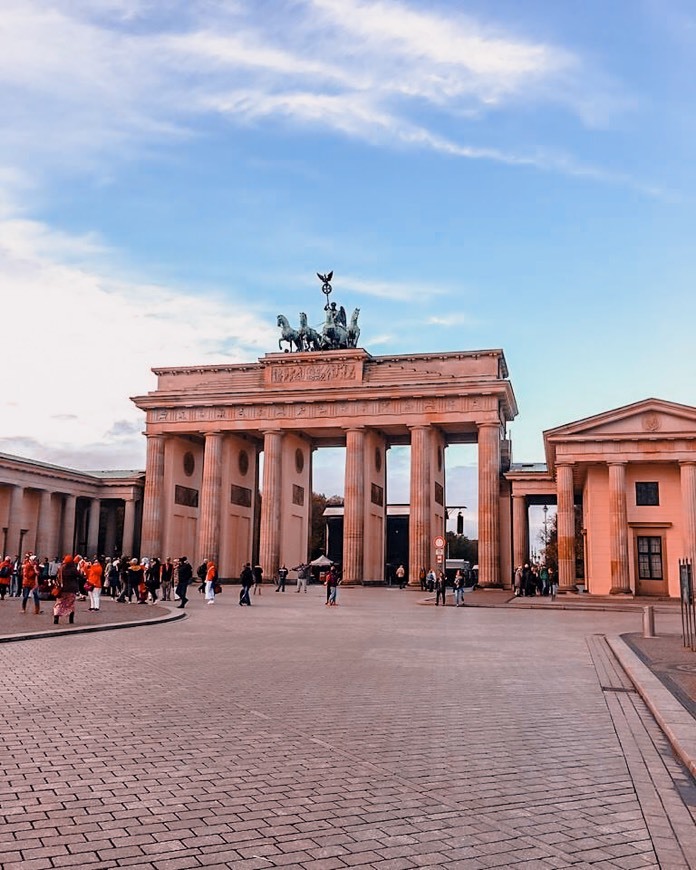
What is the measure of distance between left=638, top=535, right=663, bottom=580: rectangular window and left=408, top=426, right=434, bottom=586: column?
60.6 feet

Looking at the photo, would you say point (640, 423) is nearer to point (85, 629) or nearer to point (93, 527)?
point (85, 629)

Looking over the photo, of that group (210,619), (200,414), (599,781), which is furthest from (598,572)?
(599,781)

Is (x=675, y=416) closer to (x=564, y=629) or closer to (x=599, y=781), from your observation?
(x=564, y=629)

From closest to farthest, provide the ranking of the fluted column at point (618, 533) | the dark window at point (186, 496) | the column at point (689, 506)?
the column at point (689, 506) → the fluted column at point (618, 533) → the dark window at point (186, 496)

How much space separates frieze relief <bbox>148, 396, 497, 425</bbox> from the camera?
59.7 meters

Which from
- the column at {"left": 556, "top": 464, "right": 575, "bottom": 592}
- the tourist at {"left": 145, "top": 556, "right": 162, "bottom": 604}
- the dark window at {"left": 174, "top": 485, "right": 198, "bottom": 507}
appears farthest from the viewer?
the dark window at {"left": 174, "top": 485, "right": 198, "bottom": 507}

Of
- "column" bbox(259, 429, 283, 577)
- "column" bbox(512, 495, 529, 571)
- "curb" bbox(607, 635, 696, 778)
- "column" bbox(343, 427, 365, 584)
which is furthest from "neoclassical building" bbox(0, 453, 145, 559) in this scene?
"curb" bbox(607, 635, 696, 778)

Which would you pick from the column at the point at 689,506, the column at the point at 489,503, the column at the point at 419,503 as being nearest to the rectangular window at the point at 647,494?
the column at the point at 689,506

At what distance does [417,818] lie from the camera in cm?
582

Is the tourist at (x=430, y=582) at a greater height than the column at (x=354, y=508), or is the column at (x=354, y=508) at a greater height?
the column at (x=354, y=508)

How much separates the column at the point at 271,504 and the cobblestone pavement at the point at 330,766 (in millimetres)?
47747

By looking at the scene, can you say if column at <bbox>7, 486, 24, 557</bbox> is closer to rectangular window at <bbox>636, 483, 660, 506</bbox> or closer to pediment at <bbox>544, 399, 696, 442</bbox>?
pediment at <bbox>544, 399, 696, 442</bbox>

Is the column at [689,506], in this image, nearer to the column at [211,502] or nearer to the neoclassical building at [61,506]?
the column at [211,502]

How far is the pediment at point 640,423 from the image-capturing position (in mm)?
40906
